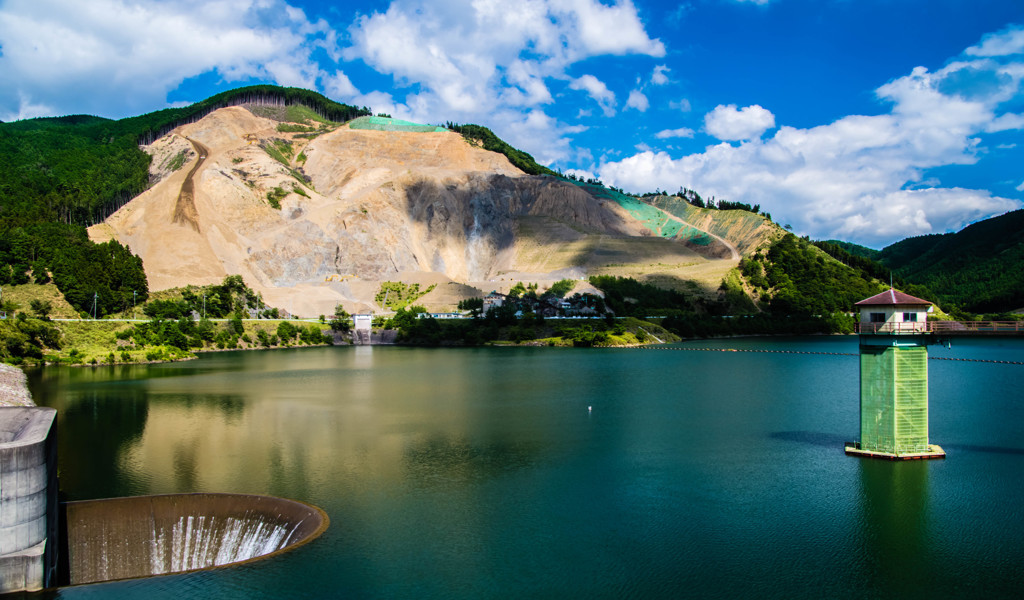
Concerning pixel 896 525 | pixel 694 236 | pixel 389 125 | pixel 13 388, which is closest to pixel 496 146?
pixel 389 125

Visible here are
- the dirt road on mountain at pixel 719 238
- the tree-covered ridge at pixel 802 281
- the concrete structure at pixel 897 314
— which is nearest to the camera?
the concrete structure at pixel 897 314

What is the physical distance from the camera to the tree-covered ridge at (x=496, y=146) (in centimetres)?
18650

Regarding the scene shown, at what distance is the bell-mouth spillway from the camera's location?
18125 millimetres

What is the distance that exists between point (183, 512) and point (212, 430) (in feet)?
51.3

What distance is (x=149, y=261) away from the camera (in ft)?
358

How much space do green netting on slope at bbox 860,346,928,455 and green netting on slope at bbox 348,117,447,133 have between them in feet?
540

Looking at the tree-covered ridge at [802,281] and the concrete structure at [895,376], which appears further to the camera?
the tree-covered ridge at [802,281]

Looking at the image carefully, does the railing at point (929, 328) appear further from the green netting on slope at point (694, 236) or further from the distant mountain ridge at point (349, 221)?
the green netting on slope at point (694, 236)

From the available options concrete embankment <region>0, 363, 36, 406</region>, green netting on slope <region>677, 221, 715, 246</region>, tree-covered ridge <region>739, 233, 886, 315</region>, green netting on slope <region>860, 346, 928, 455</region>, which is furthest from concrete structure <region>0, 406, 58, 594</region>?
green netting on slope <region>677, 221, 715, 246</region>

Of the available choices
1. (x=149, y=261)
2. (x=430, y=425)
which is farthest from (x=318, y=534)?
(x=149, y=261)

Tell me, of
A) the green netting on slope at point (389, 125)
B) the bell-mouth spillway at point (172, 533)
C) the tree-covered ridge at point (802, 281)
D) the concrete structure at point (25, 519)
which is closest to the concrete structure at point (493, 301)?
the tree-covered ridge at point (802, 281)

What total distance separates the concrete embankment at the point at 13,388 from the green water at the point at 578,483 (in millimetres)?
1642

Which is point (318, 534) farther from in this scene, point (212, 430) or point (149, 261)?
point (149, 261)

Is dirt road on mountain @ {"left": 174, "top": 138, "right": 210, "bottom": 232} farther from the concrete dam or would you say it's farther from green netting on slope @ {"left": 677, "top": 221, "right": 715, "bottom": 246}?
the concrete dam
